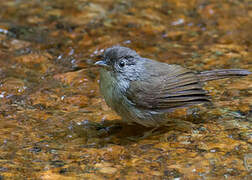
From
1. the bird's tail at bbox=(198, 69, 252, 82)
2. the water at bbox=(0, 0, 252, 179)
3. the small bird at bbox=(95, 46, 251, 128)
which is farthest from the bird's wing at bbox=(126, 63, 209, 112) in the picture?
the water at bbox=(0, 0, 252, 179)

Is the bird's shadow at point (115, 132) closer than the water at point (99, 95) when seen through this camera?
No

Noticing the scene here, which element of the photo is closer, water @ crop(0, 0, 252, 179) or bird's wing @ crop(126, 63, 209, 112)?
water @ crop(0, 0, 252, 179)

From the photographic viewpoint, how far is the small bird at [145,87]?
5.29m

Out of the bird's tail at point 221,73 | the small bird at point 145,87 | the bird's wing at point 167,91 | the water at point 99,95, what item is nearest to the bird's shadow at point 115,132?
the water at point 99,95

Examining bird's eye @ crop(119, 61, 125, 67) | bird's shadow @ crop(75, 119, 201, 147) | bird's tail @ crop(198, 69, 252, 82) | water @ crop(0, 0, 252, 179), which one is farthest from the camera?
bird's tail @ crop(198, 69, 252, 82)

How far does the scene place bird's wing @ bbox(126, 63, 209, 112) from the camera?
5230 mm

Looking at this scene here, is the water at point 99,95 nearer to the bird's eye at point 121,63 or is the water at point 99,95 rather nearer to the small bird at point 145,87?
the small bird at point 145,87

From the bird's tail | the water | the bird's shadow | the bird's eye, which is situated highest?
the bird's eye

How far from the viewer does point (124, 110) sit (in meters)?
5.30

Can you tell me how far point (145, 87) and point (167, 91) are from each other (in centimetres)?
31

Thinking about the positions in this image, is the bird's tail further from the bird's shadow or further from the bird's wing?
the bird's shadow

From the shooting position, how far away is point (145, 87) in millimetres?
5441

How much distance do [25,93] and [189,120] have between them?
103 inches

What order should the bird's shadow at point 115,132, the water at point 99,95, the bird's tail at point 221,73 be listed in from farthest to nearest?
the bird's tail at point 221,73
the bird's shadow at point 115,132
the water at point 99,95
